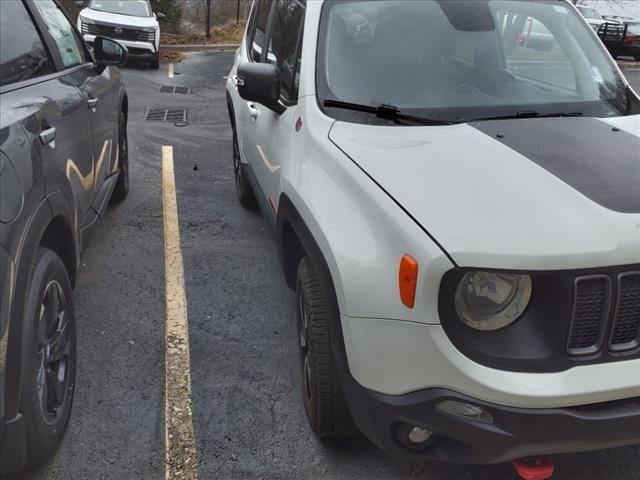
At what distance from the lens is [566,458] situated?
8.50ft

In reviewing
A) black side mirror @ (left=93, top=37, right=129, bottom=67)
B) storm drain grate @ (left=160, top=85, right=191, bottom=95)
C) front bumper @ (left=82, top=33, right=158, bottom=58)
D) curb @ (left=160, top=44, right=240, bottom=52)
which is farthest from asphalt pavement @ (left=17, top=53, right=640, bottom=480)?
curb @ (left=160, top=44, right=240, bottom=52)

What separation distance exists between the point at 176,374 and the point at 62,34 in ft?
6.97

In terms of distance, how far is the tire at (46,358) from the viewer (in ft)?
7.07

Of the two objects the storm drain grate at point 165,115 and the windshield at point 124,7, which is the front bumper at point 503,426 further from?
the windshield at point 124,7

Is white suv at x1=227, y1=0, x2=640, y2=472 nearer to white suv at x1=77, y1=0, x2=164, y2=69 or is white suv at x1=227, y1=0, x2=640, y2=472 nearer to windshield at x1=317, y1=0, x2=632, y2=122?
windshield at x1=317, y1=0, x2=632, y2=122

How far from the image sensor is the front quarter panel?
1.88m

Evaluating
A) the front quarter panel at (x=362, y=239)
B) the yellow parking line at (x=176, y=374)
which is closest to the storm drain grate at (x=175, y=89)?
the yellow parking line at (x=176, y=374)

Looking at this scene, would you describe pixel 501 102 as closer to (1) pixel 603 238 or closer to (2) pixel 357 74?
(2) pixel 357 74

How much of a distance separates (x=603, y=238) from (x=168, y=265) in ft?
10.4

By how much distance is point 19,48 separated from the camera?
8.93ft

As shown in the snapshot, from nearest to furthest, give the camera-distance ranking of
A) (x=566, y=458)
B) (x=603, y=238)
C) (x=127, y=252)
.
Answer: (x=603, y=238) < (x=566, y=458) < (x=127, y=252)

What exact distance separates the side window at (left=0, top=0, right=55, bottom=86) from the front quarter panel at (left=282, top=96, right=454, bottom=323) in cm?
131

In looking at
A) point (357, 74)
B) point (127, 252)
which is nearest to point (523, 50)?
point (357, 74)

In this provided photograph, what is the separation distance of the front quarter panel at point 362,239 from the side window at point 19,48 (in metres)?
1.31
